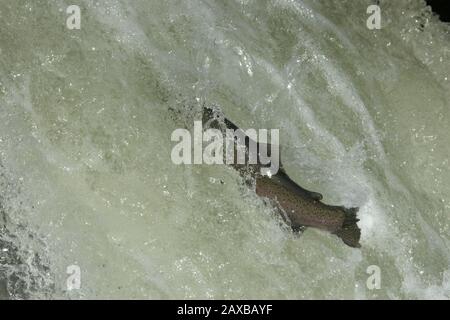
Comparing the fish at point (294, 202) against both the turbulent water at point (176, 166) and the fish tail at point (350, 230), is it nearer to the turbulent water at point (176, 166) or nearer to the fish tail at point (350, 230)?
the fish tail at point (350, 230)

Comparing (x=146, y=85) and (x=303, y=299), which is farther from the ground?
(x=146, y=85)

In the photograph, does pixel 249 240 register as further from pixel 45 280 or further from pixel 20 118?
pixel 20 118

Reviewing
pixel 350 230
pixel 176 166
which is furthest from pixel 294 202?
pixel 176 166

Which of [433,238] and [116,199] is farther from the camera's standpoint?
[433,238]

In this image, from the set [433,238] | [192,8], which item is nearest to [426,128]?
[433,238]

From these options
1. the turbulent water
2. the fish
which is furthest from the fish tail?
the turbulent water

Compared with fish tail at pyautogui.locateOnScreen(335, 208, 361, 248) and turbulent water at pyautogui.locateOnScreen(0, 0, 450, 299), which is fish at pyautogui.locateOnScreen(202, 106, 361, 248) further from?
turbulent water at pyautogui.locateOnScreen(0, 0, 450, 299)
